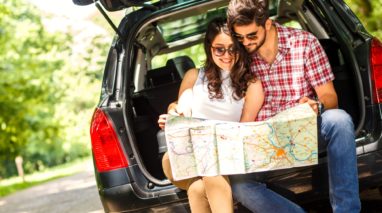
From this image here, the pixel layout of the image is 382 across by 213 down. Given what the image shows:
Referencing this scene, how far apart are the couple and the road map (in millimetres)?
106

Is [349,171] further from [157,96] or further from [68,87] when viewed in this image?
[68,87]

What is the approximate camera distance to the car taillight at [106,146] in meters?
3.56

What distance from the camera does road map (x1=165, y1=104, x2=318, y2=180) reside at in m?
3.02

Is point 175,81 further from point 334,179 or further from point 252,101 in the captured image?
point 334,179

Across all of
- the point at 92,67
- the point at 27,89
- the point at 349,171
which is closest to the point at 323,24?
the point at 349,171

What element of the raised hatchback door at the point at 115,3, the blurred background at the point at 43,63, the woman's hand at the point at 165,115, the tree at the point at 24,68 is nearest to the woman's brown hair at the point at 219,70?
the woman's hand at the point at 165,115

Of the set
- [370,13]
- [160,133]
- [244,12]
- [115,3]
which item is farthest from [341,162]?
[370,13]

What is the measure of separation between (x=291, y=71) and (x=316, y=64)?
5.5 inches

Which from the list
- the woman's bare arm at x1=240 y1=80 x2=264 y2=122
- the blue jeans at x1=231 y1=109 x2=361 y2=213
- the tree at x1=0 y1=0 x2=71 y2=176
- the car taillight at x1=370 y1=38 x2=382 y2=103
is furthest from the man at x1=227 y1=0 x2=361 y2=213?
the tree at x1=0 y1=0 x2=71 y2=176

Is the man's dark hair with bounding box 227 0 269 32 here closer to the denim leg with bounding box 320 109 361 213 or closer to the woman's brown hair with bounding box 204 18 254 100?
the woman's brown hair with bounding box 204 18 254 100

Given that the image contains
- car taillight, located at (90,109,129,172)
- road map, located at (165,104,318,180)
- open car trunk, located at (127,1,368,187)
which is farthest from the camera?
open car trunk, located at (127,1,368,187)

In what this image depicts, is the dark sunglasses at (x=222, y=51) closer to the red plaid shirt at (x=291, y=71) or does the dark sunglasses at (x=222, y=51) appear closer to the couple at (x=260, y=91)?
the couple at (x=260, y=91)

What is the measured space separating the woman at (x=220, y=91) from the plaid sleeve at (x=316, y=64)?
30cm

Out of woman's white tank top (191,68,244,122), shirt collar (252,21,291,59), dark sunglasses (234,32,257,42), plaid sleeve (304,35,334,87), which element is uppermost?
dark sunglasses (234,32,257,42)
